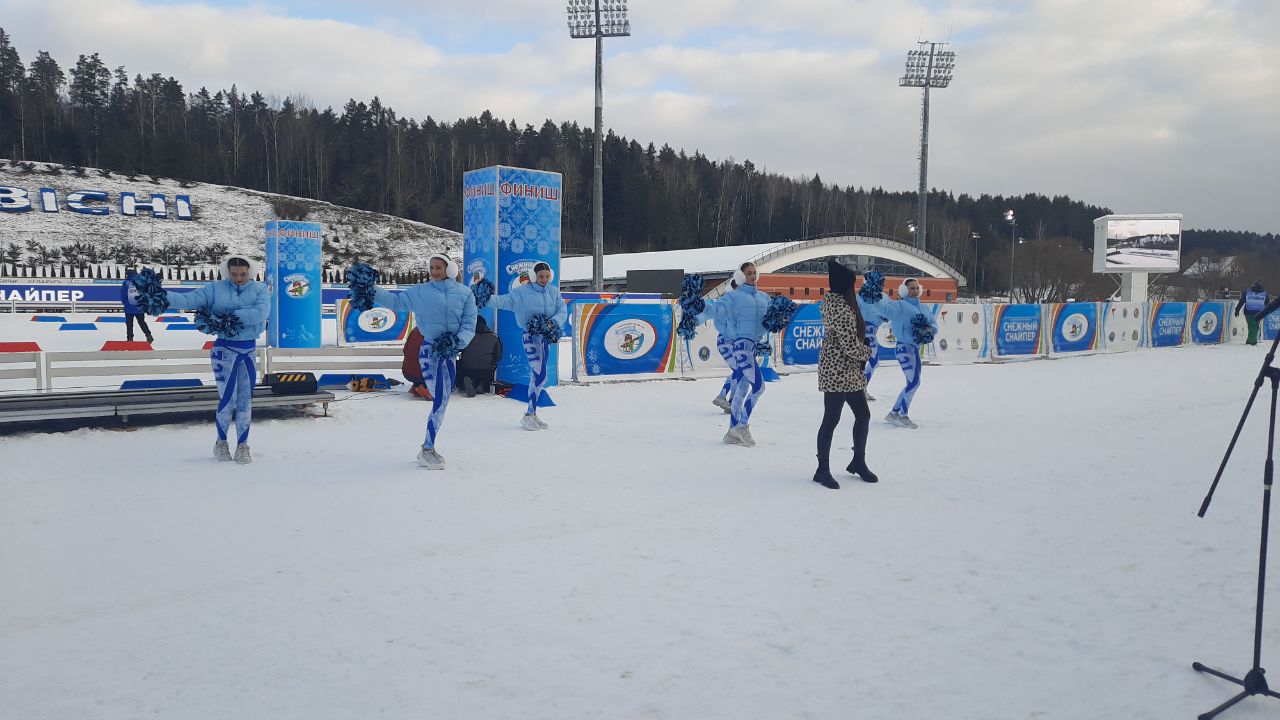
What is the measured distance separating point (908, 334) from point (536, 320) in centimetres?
471

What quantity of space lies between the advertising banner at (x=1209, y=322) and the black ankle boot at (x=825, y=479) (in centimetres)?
2647

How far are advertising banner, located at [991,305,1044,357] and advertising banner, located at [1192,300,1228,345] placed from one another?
346 inches

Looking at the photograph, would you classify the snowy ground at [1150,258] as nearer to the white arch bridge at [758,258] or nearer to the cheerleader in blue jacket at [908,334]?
the white arch bridge at [758,258]

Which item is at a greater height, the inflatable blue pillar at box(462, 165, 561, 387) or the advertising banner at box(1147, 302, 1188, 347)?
the inflatable blue pillar at box(462, 165, 561, 387)

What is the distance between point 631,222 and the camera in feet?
305

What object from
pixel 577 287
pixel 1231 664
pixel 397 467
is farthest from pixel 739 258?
pixel 1231 664

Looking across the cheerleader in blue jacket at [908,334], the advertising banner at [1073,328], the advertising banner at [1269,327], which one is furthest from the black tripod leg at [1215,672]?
the advertising banner at [1269,327]

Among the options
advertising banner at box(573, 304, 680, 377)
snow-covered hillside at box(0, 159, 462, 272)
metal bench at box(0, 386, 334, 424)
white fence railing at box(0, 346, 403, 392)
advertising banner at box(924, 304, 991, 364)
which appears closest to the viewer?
metal bench at box(0, 386, 334, 424)

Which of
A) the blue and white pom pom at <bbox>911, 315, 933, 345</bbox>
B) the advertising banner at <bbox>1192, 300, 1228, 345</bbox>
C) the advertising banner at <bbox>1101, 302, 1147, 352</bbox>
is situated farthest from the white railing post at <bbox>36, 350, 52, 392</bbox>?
the advertising banner at <bbox>1192, 300, 1228, 345</bbox>

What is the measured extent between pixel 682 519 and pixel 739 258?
159 ft

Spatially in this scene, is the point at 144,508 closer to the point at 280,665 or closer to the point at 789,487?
the point at 280,665

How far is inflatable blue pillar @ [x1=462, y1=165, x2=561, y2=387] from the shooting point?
12.9 m

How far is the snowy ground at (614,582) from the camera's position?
10.5ft

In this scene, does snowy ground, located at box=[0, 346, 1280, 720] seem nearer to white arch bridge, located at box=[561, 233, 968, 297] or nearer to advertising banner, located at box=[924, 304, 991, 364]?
advertising banner, located at box=[924, 304, 991, 364]
